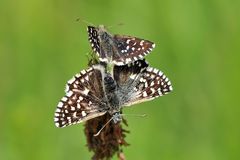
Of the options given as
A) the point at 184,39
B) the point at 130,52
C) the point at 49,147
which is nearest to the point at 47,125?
the point at 49,147

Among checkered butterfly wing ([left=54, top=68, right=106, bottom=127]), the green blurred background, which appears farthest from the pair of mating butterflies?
the green blurred background

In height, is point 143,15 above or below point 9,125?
above

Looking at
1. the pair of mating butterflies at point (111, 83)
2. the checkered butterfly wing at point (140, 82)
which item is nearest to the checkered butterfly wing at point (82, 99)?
the pair of mating butterflies at point (111, 83)

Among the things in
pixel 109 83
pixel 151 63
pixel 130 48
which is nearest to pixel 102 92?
pixel 109 83

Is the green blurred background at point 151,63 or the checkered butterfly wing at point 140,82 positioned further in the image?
the green blurred background at point 151,63

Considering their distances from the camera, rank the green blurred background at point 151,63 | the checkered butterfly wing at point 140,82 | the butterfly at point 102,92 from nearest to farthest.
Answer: the butterfly at point 102,92 → the checkered butterfly wing at point 140,82 → the green blurred background at point 151,63

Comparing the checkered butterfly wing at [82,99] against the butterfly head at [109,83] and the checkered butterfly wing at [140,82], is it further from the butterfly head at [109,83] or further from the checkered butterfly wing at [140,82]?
the checkered butterfly wing at [140,82]

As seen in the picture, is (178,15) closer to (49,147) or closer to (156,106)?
(156,106)

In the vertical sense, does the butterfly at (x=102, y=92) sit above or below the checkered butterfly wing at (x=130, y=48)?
below
